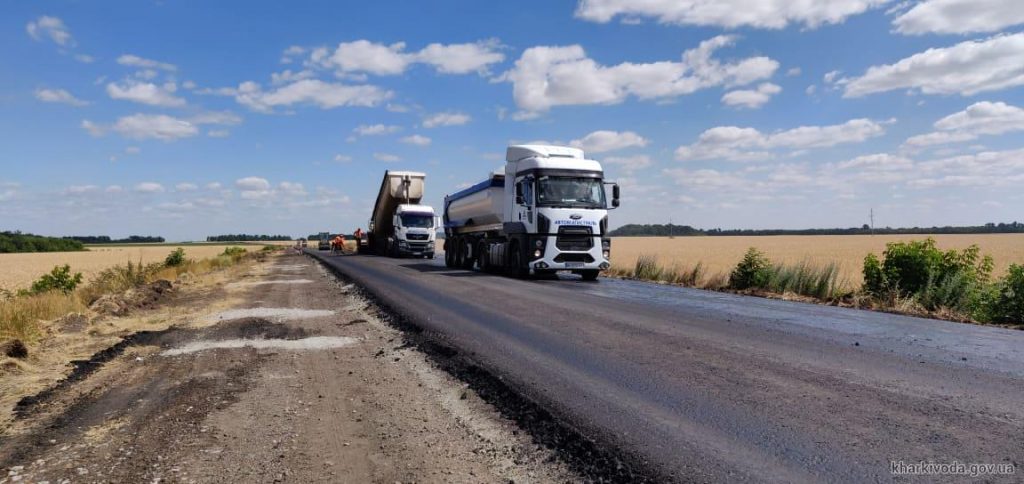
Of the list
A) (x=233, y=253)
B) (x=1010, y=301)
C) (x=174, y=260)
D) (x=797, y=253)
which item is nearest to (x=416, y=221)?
(x=174, y=260)

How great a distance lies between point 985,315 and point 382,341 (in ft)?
32.7

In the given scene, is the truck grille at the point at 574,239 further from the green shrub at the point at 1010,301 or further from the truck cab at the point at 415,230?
the truck cab at the point at 415,230

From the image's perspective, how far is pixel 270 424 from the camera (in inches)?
204

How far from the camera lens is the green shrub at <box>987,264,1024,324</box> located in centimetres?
1110

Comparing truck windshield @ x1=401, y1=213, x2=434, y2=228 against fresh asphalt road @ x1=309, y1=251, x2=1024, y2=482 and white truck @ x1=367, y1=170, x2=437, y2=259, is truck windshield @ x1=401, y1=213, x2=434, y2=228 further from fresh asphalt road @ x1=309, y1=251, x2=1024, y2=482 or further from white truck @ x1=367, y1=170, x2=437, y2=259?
fresh asphalt road @ x1=309, y1=251, x2=1024, y2=482

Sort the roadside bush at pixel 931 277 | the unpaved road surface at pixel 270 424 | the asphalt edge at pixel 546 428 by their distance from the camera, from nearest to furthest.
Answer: the asphalt edge at pixel 546 428 → the unpaved road surface at pixel 270 424 → the roadside bush at pixel 931 277

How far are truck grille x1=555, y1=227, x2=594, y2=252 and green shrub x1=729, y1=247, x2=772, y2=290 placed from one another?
4.40 meters

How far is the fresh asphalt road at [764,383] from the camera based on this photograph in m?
4.24

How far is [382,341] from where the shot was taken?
9477mm

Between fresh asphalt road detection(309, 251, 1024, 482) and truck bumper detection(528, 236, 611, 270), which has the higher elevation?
truck bumper detection(528, 236, 611, 270)

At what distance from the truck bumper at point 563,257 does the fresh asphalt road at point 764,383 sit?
26.7 feet

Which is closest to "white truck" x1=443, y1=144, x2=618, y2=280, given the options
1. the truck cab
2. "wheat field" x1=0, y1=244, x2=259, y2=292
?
"wheat field" x1=0, y1=244, x2=259, y2=292

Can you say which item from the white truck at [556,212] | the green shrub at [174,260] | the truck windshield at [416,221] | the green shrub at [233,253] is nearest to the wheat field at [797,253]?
the white truck at [556,212]

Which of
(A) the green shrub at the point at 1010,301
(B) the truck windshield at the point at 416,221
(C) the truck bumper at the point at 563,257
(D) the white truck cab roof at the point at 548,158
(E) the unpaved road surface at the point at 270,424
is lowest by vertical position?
(E) the unpaved road surface at the point at 270,424
